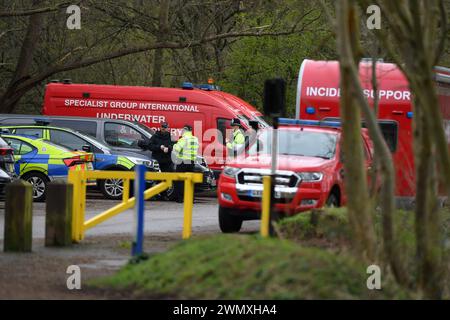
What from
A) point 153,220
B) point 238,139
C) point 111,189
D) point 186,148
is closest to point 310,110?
point 186,148

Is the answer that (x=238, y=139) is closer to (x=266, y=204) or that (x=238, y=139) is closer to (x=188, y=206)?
(x=188, y=206)

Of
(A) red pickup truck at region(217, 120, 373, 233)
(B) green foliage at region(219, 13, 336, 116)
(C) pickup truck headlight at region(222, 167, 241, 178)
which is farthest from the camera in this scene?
(B) green foliage at region(219, 13, 336, 116)

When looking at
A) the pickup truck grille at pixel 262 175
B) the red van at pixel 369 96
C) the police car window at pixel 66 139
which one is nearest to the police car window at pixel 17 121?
the police car window at pixel 66 139

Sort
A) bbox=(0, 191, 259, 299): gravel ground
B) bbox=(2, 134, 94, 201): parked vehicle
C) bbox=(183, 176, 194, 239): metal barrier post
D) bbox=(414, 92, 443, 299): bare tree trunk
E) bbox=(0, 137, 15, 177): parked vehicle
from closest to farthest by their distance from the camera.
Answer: bbox=(414, 92, 443, 299): bare tree trunk, bbox=(0, 191, 259, 299): gravel ground, bbox=(183, 176, 194, 239): metal barrier post, bbox=(0, 137, 15, 177): parked vehicle, bbox=(2, 134, 94, 201): parked vehicle

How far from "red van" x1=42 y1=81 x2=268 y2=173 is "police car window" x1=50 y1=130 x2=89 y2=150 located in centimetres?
357

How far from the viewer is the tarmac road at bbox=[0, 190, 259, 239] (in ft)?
59.3

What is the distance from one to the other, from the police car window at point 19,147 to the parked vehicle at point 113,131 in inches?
90.2

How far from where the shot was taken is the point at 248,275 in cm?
991

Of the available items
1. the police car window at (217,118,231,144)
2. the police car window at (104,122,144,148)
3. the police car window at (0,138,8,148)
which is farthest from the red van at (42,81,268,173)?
the police car window at (0,138,8,148)

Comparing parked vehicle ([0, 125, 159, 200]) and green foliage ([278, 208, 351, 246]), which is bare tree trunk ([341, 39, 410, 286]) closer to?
green foliage ([278, 208, 351, 246])

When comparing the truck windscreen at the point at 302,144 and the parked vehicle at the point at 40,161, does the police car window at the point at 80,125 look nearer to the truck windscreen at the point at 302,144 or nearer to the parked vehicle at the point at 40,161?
the parked vehicle at the point at 40,161

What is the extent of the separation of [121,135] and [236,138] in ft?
9.05

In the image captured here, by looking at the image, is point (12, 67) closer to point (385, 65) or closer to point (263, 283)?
point (385, 65)
